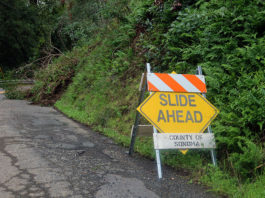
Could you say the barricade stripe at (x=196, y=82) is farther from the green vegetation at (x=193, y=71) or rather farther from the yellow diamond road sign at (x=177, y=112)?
the green vegetation at (x=193, y=71)

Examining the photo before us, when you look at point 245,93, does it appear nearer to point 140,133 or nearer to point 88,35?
point 140,133

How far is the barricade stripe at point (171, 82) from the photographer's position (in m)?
4.51

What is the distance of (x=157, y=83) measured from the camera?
4473mm

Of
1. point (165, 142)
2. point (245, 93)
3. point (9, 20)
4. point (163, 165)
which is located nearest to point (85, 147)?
point (163, 165)

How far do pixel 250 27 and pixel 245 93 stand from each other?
6.76ft

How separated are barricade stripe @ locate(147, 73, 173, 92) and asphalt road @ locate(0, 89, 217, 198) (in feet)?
4.70

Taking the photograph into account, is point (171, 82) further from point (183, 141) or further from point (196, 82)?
point (183, 141)

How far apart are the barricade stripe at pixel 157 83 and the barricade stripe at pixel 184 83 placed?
0.73 ft

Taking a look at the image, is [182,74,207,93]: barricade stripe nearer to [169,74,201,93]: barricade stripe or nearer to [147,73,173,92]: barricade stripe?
[169,74,201,93]: barricade stripe

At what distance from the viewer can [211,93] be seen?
17.6 feet

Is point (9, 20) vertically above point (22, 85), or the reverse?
point (9, 20)

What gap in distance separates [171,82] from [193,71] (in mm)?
1968

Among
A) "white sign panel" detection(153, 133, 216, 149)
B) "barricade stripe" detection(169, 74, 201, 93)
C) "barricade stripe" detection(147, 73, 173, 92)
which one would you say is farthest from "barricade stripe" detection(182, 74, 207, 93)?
"white sign panel" detection(153, 133, 216, 149)

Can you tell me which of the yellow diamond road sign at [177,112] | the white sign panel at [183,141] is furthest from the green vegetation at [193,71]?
the yellow diamond road sign at [177,112]
